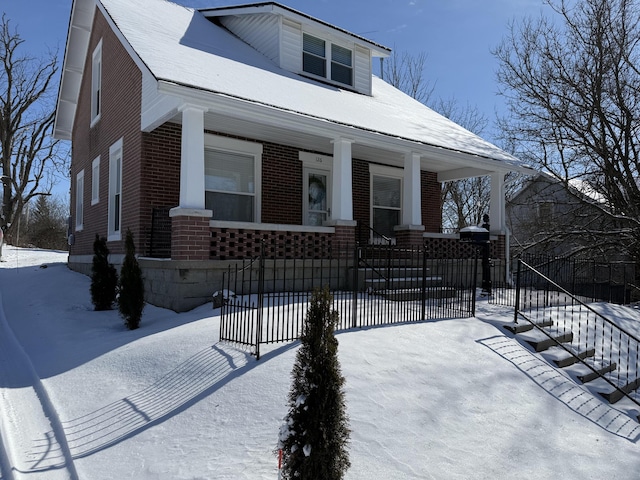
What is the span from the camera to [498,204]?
13.9m

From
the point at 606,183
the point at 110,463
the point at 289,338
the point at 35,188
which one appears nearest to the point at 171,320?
the point at 289,338

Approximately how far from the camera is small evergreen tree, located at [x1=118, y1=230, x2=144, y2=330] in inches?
304

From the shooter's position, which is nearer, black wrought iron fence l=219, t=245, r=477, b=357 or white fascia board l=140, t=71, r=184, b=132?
black wrought iron fence l=219, t=245, r=477, b=357

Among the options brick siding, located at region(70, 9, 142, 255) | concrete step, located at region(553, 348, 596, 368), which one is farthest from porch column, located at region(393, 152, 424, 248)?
brick siding, located at region(70, 9, 142, 255)

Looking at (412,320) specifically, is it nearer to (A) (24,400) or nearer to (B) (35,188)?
(A) (24,400)

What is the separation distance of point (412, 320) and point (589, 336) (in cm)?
373

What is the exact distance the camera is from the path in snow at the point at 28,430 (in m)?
3.78

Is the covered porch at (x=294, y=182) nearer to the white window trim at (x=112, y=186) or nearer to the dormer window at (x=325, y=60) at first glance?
the white window trim at (x=112, y=186)

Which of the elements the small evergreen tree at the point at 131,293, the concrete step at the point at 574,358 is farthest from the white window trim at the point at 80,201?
the concrete step at the point at 574,358

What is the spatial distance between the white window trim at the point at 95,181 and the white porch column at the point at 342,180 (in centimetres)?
695

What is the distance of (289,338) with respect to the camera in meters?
6.18

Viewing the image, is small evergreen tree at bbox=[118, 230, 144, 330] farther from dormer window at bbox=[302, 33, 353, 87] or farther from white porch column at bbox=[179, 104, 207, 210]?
dormer window at bbox=[302, 33, 353, 87]

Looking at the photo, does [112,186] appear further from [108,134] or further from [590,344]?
[590,344]

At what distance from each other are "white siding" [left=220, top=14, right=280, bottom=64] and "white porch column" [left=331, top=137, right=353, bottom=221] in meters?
4.45
